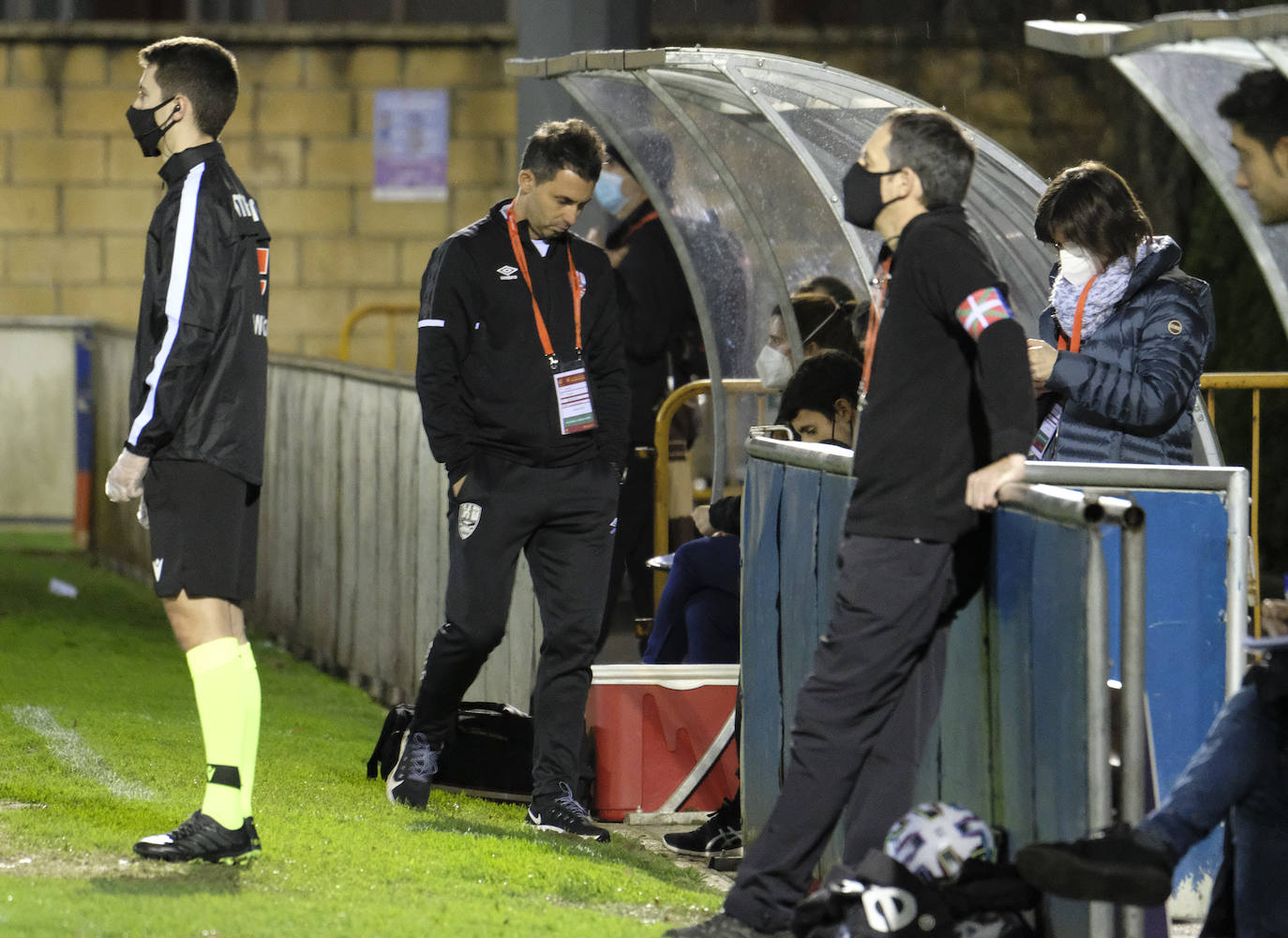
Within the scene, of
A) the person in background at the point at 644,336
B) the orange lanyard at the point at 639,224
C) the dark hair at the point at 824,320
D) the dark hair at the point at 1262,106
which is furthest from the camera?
the orange lanyard at the point at 639,224

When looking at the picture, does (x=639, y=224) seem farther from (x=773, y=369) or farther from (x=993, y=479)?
(x=993, y=479)

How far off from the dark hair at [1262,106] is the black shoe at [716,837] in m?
2.65

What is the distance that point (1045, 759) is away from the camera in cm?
382

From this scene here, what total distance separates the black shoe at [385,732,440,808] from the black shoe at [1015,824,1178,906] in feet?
9.41

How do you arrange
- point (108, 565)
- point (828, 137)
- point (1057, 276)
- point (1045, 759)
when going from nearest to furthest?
point (1045, 759) < point (1057, 276) < point (828, 137) < point (108, 565)

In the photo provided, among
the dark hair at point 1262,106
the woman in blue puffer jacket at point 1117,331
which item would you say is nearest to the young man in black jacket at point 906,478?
the dark hair at point 1262,106

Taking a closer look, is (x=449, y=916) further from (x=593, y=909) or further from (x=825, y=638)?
(x=825, y=638)

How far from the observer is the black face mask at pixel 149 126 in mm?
5016

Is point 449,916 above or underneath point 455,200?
underneath

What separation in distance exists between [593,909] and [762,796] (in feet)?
2.93

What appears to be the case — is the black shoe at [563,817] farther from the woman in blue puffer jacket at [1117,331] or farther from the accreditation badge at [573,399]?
the woman in blue puffer jacket at [1117,331]

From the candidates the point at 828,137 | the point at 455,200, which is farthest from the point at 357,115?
the point at 828,137

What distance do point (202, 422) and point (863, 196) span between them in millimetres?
1715

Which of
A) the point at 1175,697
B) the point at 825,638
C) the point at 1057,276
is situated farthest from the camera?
the point at 1057,276
